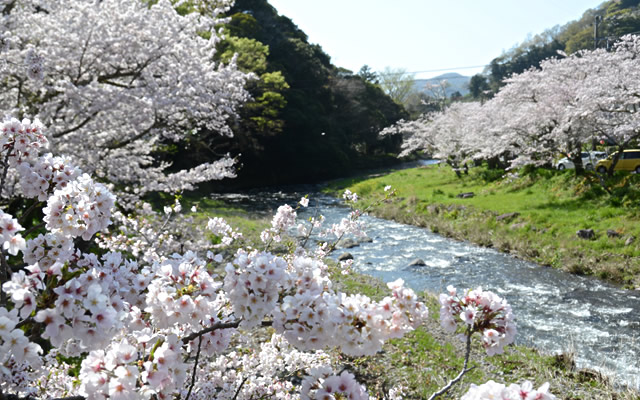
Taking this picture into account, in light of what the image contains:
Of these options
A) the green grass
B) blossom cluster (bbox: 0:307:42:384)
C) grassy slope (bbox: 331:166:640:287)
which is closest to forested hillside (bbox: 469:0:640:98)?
grassy slope (bbox: 331:166:640:287)

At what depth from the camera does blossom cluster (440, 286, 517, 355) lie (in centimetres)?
218

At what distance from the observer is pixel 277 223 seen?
485cm

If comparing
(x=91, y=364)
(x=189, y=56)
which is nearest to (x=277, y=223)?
(x=91, y=364)

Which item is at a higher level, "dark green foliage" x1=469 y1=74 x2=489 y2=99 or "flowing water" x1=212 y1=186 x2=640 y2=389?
"dark green foliage" x1=469 y1=74 x2=489 y2=99

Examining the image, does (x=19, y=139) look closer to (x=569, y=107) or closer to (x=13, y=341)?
(x=13, y=341)

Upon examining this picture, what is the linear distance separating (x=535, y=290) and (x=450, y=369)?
5.47 metres

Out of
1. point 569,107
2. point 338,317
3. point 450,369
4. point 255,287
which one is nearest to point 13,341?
point 255,287

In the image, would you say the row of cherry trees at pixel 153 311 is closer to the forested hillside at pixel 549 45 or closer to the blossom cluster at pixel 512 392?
the blossom cluster at pixel 512 392

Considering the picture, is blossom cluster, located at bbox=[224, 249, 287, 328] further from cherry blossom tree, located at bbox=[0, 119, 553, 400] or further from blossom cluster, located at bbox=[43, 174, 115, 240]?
blossom cluster, located at bbox=[43, 174, 115, 240]

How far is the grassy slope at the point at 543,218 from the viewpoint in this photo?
12.0 m

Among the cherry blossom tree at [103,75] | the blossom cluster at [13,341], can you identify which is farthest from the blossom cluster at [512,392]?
the cherry blossom tree at [103,75]

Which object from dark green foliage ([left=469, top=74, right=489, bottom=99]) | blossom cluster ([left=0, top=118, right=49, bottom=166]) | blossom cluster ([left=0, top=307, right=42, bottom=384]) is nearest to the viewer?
blossom cluster ([left=0, top=307, right=42, bottom=384])

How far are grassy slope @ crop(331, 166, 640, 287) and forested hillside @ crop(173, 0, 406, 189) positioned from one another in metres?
13.1

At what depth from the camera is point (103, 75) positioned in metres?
8.80
